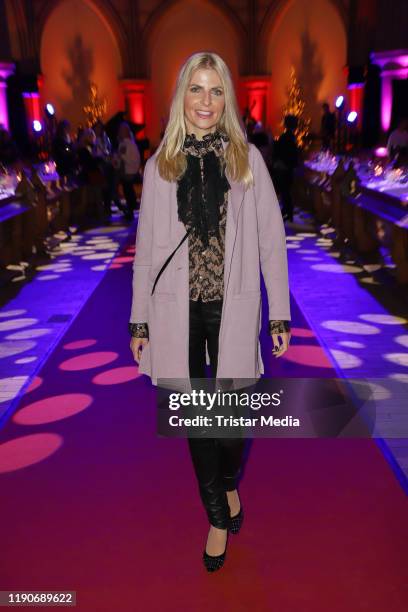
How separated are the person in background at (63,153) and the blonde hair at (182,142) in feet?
26.4

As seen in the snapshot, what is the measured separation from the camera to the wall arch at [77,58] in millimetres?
16625

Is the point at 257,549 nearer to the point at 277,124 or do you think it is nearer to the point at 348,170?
the point at 348,170

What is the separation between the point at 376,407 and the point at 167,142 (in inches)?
76.5

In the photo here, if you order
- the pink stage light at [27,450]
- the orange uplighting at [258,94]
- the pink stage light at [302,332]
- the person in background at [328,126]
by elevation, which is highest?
the orange uplighting at [258,94]

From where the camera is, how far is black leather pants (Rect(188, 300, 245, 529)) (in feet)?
6.08

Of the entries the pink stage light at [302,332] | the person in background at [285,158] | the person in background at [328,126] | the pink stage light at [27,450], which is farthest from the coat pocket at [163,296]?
the person in background at [328,126]

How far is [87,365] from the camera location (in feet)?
12.5

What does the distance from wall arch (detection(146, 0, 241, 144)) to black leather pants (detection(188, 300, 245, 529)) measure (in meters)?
15.6

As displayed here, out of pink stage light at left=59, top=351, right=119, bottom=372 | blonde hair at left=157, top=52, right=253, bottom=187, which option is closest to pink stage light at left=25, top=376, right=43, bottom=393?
pink stage light at left=59, top=351, right=119, bottom=372

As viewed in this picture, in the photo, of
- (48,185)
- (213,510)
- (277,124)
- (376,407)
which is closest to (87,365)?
(376,407)

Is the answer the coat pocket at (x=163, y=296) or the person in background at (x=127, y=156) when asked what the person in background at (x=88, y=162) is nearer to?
the person in background at (x=127, y=156)

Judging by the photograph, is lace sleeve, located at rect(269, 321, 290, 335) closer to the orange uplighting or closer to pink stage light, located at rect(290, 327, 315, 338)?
pink stage light, located at rect(290, 327, 315, 338)

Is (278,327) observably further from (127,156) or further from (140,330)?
(127,156)

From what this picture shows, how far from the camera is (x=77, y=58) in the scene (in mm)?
16859
